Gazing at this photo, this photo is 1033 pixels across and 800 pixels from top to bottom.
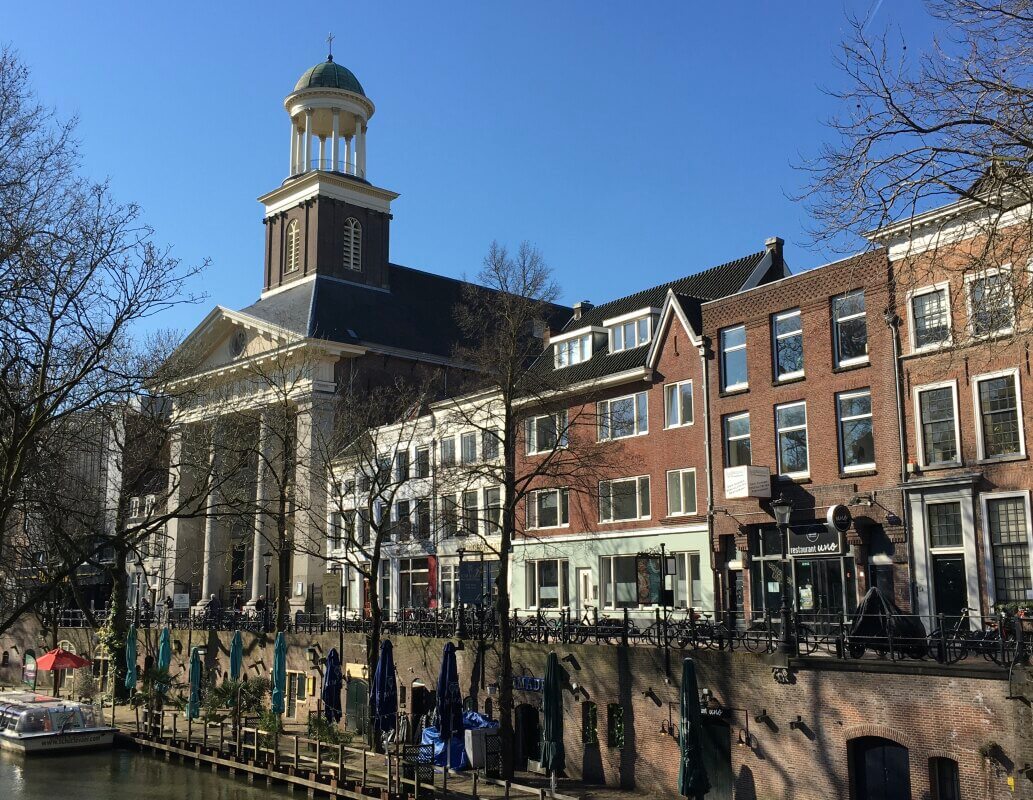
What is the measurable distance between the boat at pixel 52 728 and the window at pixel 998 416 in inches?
1301

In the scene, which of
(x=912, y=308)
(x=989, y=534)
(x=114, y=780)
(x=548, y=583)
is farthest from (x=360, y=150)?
(x=989, y=534)

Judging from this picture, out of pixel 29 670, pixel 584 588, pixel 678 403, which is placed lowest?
pixel 29 670

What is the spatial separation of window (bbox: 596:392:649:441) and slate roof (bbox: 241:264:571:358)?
923 inches

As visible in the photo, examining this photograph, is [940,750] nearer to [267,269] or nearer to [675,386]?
[675,386]

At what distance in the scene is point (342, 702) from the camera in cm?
4166

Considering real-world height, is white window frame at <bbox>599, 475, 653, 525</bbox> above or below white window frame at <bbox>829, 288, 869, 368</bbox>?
below

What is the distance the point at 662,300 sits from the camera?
45469 millimetres

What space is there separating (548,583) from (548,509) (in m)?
3.16

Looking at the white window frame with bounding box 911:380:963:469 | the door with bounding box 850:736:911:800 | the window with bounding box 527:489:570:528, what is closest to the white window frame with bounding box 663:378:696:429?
the window with bounding box 527:489:570:528

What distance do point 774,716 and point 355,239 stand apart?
53377 millimetres

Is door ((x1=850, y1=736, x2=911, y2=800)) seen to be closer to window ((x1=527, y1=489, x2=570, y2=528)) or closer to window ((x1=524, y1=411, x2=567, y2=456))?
window ((x1=527, y1=489, x2=570, y2=528))

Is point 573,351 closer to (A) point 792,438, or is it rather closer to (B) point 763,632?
(A) point 792,438

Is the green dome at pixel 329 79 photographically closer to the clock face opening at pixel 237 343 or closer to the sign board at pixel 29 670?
the clock face opening at pixel 237 343

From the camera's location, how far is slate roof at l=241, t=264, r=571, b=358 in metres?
65.8
